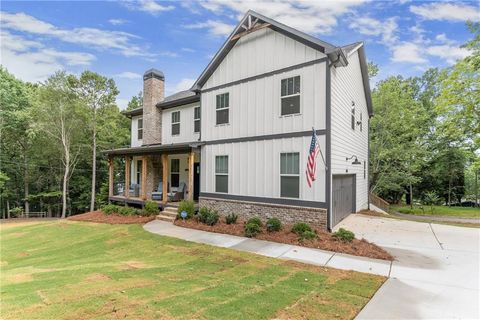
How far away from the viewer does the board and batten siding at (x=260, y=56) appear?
1022cm

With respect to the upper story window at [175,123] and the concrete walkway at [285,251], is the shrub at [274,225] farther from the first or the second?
the upper story window at [175,123]

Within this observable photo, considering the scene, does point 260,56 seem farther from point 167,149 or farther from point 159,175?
point 159,175

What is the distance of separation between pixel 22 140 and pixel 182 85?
1749 cm

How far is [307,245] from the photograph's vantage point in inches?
320

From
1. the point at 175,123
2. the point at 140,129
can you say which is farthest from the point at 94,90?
the point at 175,123

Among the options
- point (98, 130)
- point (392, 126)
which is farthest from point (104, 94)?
point (392, 126)

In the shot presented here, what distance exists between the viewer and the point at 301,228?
894 cm

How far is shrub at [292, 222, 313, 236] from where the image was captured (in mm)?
8867

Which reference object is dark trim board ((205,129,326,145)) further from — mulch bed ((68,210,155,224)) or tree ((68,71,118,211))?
tree ((68,71,118,211))

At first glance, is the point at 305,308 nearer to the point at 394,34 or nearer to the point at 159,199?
the point at 159,199

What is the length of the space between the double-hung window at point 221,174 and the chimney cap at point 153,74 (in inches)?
346

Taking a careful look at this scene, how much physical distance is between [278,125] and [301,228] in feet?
13.3

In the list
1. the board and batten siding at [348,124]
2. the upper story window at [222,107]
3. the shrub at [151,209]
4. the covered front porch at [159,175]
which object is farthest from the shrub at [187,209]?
the board and batten siding at [348,124]

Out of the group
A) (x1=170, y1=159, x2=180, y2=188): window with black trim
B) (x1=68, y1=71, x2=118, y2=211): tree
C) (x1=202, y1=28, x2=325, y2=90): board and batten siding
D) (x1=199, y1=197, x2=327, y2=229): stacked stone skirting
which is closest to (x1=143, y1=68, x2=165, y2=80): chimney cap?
(x1=170, y1=159, x2=180, y2=188): window with black trim
